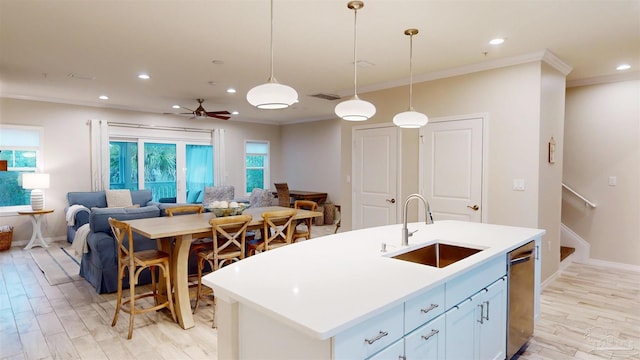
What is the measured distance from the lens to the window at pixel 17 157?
617 cm

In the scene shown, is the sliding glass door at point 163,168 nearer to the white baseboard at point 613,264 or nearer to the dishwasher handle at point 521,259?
the dishwasher handle at point 521,259

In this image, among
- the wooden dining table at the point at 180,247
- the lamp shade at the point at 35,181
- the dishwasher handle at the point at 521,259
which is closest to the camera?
the dishwasher handle at the point at 521,259

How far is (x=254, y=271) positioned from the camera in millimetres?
1787

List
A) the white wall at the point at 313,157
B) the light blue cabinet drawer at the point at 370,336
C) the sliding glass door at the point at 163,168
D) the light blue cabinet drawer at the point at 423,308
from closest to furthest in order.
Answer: the light blue cabinet drawer at the point at 370,336 < the light blue cabinet drawer at the point at 423,308 < the sliding glass door at the point at 163,168 < the white wall at the point at 313,157

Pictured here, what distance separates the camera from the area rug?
4475mm

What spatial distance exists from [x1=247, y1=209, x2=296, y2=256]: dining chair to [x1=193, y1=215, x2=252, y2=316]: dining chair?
24 centimetres

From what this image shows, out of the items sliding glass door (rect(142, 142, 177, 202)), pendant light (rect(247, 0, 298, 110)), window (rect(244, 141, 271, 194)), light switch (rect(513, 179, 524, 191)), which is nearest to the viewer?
pendant light (rect(247, 0, 298, 110))

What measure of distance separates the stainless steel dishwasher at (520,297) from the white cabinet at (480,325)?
0.11 meters

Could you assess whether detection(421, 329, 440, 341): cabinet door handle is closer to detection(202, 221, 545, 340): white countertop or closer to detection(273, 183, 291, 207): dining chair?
detection(202, 221, 545, 340): white countertop

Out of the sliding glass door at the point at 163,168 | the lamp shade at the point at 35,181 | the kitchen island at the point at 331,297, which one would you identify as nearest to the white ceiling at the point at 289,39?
the lamp shade at the point at 35,181

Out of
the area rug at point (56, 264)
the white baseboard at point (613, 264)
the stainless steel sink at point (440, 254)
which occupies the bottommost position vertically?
the area rug at point (56, 264)

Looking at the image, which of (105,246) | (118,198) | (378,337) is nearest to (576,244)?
(378,337)

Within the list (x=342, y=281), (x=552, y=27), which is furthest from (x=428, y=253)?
(x=552, y=27)

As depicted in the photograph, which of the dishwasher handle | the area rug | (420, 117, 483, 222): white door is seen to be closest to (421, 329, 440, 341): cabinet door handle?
the dishwasher handle
